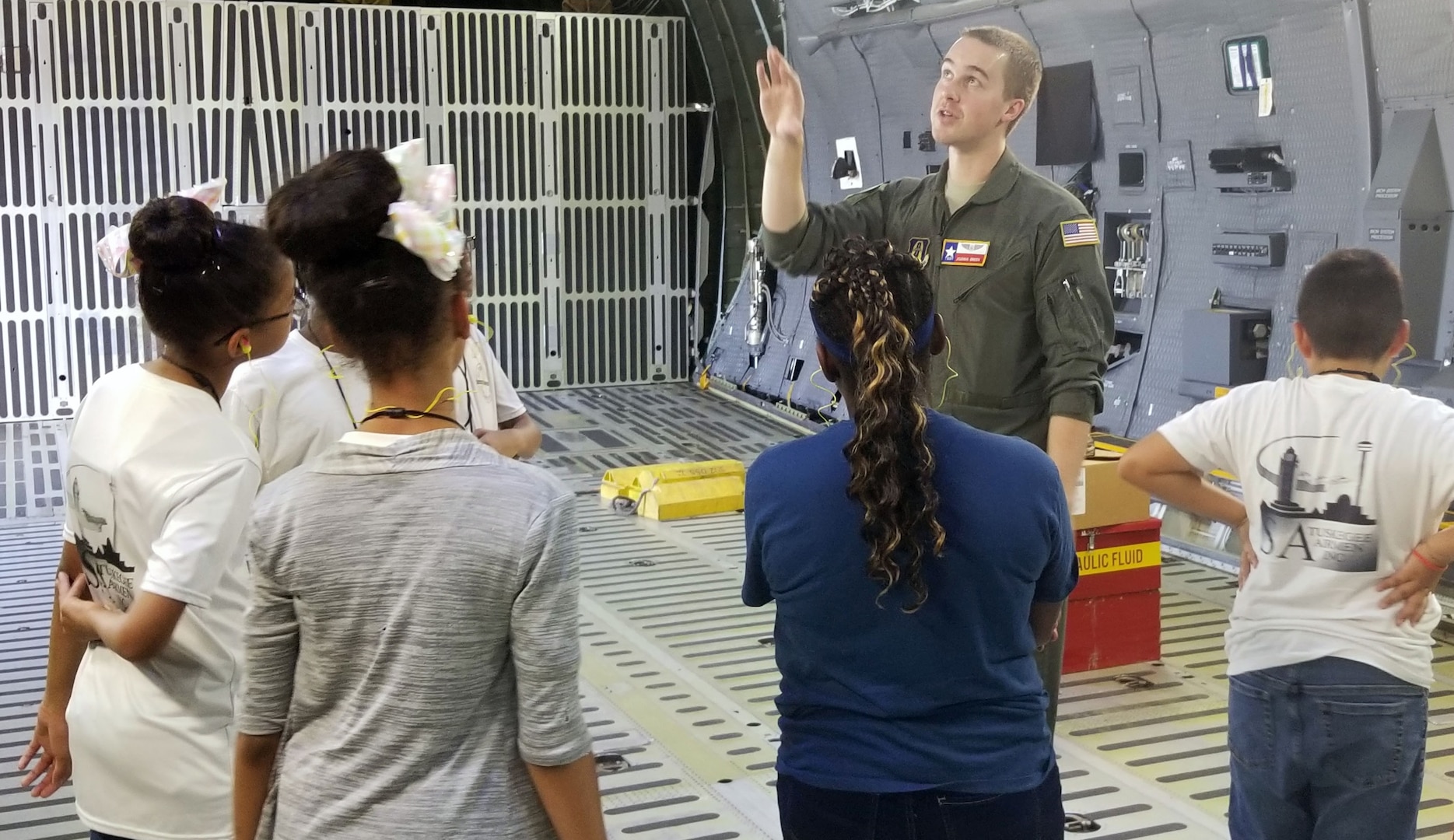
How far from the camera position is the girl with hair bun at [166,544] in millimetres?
2221

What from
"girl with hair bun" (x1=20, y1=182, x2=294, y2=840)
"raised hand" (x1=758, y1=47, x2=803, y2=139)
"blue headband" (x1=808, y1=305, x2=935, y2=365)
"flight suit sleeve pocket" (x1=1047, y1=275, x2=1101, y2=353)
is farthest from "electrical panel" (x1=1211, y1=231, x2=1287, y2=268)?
"girl with hair bun" (x1=20, y1=182, x2=294, y2=840)

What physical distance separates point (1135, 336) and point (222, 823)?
223 inches

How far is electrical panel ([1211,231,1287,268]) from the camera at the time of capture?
6207 millimetres

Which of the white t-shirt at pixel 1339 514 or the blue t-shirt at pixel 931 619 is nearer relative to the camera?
the blue t-shirt at pixel 931 619

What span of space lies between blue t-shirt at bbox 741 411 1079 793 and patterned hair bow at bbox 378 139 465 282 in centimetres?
61

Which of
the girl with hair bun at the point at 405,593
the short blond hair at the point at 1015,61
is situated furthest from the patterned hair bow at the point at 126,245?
the short blond hair at the point at 1015,61

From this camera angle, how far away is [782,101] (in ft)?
10.9

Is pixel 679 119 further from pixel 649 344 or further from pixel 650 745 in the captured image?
pixel 650 745

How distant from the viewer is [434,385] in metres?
1.86

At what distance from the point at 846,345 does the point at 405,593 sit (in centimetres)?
77

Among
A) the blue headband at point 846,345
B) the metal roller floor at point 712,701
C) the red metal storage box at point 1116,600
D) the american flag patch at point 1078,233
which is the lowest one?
the metal roller floor at point 712,701

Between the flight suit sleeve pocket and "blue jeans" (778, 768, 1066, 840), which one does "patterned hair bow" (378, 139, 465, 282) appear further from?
Answer: the flight suit sleeve pocket

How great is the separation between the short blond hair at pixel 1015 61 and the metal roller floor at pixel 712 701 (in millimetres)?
1863

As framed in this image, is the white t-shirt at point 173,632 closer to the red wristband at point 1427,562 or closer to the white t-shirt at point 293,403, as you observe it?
the white t-shirt at point 293,403
